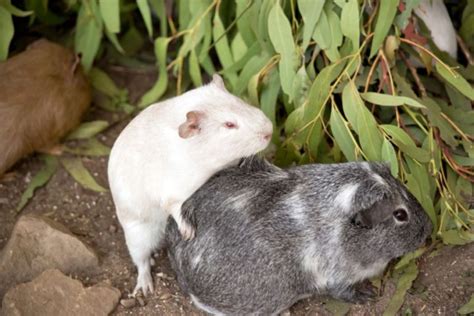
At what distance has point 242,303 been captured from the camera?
187 inches

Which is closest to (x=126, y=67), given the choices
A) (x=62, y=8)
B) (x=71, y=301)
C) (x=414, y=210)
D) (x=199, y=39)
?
(x=62, y=8)

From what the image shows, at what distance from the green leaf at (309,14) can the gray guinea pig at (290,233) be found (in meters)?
0.90

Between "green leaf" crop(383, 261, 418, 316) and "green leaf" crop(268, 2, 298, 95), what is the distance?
4.54 ft

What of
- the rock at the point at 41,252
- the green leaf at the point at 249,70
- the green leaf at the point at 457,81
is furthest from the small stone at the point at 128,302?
the green leaf at the point at 457,81

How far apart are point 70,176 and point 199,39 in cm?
142

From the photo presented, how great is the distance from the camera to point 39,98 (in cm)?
606

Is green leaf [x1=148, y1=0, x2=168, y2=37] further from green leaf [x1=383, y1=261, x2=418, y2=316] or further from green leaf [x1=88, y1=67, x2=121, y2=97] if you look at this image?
green leaf [x1=383, y1=261, x2=418, y2=316]

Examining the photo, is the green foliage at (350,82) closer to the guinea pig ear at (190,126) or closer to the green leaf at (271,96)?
the green leaf at (271,96)

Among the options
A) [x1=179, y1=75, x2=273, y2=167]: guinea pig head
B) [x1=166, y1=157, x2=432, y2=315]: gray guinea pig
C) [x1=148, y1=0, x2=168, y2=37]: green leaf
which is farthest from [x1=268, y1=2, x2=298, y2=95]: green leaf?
[x1=148, y1=0, x2=168, y2=37]: green leaf

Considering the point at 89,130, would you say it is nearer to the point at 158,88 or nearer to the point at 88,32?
the point at 158,88

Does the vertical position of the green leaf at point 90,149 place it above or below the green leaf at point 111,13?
below

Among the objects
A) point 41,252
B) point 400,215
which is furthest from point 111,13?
point 400,215

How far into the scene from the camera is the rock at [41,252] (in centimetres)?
517

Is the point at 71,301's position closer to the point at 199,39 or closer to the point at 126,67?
the point at 199,39
